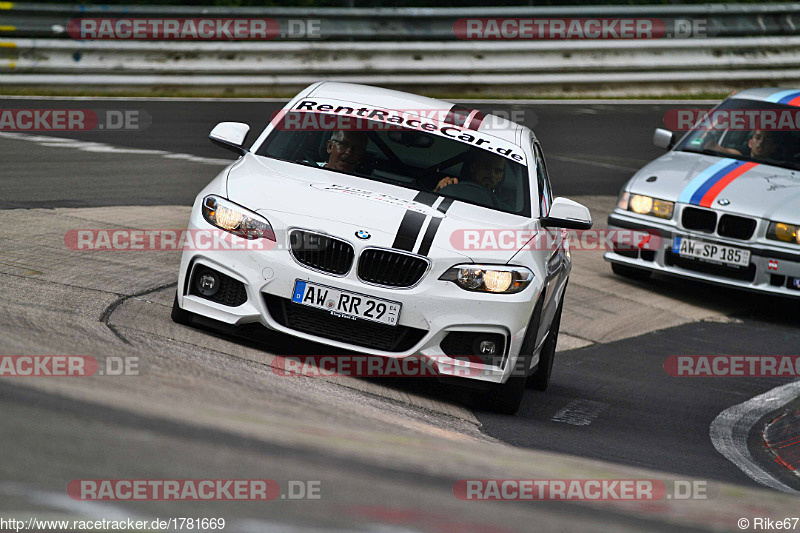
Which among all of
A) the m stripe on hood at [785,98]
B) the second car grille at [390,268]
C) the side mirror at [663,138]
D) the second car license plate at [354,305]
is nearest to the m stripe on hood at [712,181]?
the side mirror at [663,138]

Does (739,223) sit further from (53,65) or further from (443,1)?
(443,1)

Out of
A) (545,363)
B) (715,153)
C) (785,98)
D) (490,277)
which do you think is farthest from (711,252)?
(490,277)

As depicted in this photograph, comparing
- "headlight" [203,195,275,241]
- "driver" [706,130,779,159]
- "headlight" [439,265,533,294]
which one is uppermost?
"headlight" [203,195,275,241]

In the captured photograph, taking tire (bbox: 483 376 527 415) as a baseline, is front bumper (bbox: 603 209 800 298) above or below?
below

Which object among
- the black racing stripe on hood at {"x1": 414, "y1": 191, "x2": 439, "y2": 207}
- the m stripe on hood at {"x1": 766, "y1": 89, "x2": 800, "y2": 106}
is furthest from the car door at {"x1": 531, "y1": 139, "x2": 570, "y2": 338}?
the m stripe on hood at {"x1": 766, "y1": 89, "x2": 800, "y2": 106}

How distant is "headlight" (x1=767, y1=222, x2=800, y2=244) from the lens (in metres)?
10.1

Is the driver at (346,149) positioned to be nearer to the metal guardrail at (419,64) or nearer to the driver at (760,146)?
the driver at (760,146)

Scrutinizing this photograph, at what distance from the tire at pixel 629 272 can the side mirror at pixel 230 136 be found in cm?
499

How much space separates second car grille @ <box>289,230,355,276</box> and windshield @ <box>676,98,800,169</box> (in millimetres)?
6288

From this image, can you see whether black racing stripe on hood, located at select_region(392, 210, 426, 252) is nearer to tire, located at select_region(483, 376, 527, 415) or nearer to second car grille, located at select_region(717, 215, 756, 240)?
tire, located at select_region(483, 376, 527, 415)

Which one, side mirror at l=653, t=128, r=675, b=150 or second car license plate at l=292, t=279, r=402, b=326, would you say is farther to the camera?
side mirror at l=653, t=128, r=675, b=150

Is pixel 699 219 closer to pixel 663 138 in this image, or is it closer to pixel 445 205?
pixel 663 138

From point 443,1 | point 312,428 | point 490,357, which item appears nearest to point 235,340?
point 490,357

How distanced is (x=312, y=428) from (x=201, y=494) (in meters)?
0.96
